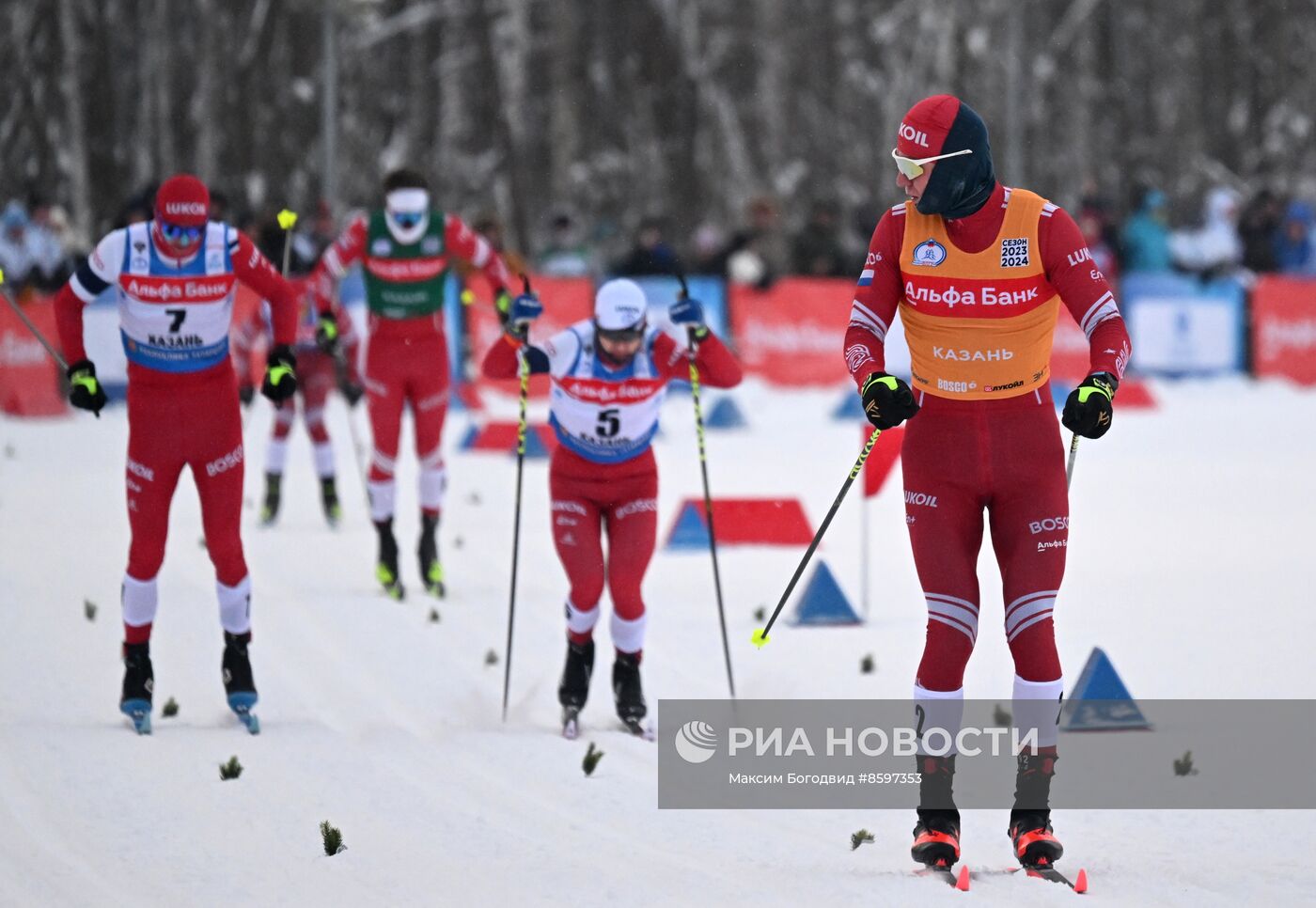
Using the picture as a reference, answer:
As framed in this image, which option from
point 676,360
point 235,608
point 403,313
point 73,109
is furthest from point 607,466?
point 73,109

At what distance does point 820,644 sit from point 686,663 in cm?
84

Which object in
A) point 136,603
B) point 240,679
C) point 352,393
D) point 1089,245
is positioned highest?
point 1089,245

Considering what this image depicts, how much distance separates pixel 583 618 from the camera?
834 cm

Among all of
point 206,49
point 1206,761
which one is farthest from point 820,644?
point 206,49

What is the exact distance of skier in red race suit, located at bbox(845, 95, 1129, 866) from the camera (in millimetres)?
6004

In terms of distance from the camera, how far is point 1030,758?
6.03 metres

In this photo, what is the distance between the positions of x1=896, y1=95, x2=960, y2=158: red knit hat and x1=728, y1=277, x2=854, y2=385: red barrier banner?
16197mm

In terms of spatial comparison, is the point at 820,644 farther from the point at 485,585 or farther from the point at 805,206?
the point at 805,206

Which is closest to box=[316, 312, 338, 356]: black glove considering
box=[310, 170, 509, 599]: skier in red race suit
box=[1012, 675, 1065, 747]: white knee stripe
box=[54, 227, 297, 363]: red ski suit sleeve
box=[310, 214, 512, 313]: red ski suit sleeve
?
box=[310, 170, 509, 599]: skier in red race suit

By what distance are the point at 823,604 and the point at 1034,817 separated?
14.9 ft

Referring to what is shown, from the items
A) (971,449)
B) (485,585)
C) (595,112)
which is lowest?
(485,585)

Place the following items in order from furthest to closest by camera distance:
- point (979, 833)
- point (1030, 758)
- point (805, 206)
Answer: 1. point (805, 206)
2. point (979, 833)
3. point (1030, 758)

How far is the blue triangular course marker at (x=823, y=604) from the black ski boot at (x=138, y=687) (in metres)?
3.69

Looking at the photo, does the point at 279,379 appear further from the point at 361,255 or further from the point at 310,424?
the point at 310,424
